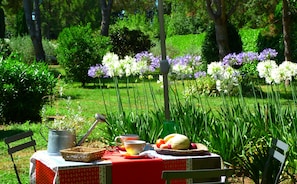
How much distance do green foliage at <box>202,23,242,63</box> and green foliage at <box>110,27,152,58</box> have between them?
14.9 ft

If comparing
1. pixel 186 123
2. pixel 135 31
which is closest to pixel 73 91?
pixel 135 31

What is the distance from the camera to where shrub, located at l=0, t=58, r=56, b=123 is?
11.3 meters

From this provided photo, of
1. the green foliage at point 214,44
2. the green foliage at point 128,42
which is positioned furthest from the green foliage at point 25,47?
the green foliage at point 214,44

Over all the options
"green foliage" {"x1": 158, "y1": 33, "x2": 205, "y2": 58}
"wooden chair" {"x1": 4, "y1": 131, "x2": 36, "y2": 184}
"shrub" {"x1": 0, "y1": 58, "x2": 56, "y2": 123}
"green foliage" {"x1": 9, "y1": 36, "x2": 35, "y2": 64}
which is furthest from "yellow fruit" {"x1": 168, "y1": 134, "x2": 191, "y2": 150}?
"green foliage" {"x1": 9, "y1": 36, "x2": 35, "y2": 64}

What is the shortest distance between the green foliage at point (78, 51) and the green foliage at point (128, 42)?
644 cm

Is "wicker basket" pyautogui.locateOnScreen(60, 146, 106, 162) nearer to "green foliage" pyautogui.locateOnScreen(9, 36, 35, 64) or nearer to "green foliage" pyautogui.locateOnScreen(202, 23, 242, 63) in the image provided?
"green foliage" pyautogui.locateOnScreen(202, 23, 242, 63)

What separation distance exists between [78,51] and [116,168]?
51.5 ft

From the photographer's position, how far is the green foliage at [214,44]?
71.7ft

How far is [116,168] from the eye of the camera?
13.5ft

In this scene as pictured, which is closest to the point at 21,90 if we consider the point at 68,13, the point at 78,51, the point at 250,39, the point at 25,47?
the point at 78,51

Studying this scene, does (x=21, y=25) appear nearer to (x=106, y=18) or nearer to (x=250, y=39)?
(x=106, y=18)

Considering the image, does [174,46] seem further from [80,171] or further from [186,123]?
[80,171]

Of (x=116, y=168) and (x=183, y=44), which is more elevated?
(x=183, y=44)

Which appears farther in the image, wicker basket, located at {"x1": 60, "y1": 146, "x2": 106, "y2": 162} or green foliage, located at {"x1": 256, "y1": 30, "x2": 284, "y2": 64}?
green foliage, located at {"x1": 256, "y1": 30, "x2": 284, "y2": 64}
